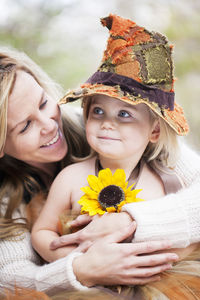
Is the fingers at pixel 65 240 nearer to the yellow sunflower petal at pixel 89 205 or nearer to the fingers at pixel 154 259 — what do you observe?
the yellow sunflower petal at pixel 89 205

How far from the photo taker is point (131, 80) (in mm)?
1041

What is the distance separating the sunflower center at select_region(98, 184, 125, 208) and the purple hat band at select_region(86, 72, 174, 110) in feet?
0.94

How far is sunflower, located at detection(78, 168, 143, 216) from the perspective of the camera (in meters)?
1.08

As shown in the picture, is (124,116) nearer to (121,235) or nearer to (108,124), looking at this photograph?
(108,124)

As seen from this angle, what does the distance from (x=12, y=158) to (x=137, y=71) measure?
730 millimetres

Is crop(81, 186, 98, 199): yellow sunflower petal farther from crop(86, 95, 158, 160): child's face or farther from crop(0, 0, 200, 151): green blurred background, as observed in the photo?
crop(0, 0, 200, 151): green blurred background

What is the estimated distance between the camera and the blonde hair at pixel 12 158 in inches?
50.2

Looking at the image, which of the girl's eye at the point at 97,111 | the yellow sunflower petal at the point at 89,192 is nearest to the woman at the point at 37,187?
the yellow sunflower petal at the point at 89,192

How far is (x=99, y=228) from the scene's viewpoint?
1.06 m

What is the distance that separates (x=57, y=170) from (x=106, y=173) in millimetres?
493

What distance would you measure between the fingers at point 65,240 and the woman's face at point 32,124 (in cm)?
35

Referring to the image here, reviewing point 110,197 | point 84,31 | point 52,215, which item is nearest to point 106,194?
point 110,197

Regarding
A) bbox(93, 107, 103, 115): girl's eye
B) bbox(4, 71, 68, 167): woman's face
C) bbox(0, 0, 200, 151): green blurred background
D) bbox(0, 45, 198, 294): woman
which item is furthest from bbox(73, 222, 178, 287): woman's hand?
bbox(0, 0, 200, 151): green blurred background

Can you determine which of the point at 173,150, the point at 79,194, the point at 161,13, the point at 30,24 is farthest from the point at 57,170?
the point at 161,13
